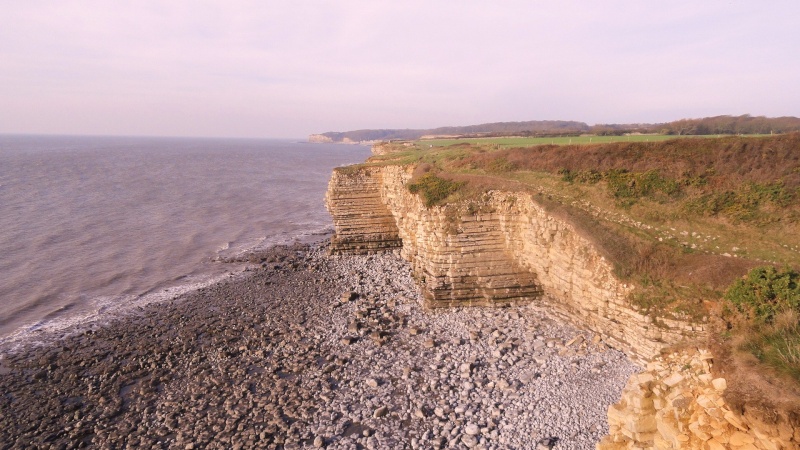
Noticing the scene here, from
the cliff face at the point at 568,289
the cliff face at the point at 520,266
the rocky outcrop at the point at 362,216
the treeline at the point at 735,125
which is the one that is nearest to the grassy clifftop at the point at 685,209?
the cliff face at the point at 520,266

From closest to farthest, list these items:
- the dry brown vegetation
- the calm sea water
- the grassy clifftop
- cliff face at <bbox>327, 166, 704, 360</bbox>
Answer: the grassy clifftop < cliff face at <bbox>327, 166, 704, 360</bbox> < the dry brown vegetation < the calm sea water

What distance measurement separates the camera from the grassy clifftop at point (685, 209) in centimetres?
1458

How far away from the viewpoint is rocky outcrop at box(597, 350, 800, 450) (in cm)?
581

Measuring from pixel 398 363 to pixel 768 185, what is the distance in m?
20.0

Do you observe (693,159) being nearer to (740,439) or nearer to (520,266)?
(520,266)

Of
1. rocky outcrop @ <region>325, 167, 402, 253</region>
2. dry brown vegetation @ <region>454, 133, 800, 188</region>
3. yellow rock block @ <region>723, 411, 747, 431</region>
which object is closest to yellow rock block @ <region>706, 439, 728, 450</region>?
yellow rock block @ <region>723, 411, 747, 431</region>

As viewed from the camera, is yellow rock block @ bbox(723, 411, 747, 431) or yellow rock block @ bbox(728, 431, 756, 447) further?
yellow rock block @ bbox(723, 411, 747, 431)

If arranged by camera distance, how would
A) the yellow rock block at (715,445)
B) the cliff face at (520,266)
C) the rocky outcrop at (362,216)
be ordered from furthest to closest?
the rocky outcrop at (362,216)
the cliff face at (520,266)
the yellow rock block at (715,445)

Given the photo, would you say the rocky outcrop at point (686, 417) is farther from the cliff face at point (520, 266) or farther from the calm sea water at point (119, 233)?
the calm sea water at point (119, 233)

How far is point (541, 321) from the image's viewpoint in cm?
2139

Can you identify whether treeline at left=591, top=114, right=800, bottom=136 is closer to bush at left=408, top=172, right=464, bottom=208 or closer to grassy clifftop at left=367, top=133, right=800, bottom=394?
grassy clifftop at left=367, top=133, right=800, bottom=394

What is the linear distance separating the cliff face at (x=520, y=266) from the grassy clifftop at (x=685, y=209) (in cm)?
69

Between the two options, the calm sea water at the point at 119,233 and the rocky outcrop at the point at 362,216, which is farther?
the rocky outcrop at the point at 362,216

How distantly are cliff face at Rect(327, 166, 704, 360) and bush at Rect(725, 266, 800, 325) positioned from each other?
7.32 ft
